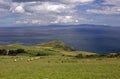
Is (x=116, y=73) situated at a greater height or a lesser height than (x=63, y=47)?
greater

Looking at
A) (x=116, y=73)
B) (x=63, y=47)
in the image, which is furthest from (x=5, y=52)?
(x=116, y=73)

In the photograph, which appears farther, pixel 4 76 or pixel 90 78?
pixel 4 76

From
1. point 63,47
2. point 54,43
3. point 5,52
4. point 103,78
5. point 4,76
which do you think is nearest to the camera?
point 103,78

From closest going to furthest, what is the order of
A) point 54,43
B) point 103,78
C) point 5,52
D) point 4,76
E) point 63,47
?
point 103,78, point 4,76, point 5,52, point 63,47, point 54,43

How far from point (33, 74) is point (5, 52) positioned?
167ft

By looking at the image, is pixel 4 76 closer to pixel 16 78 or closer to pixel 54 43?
pixel 16 78

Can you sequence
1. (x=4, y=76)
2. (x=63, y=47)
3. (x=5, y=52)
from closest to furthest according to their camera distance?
(x=4, y=76), (x=5, y=52), (x=63, y=47)

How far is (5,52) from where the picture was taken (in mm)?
87062

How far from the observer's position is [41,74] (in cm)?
3788

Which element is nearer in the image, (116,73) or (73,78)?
(73,78)

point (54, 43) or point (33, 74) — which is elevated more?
point (33, 74)

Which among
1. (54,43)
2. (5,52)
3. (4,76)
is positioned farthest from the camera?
(54,43)

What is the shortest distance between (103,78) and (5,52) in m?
57.5

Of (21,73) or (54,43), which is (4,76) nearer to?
(21,73)
